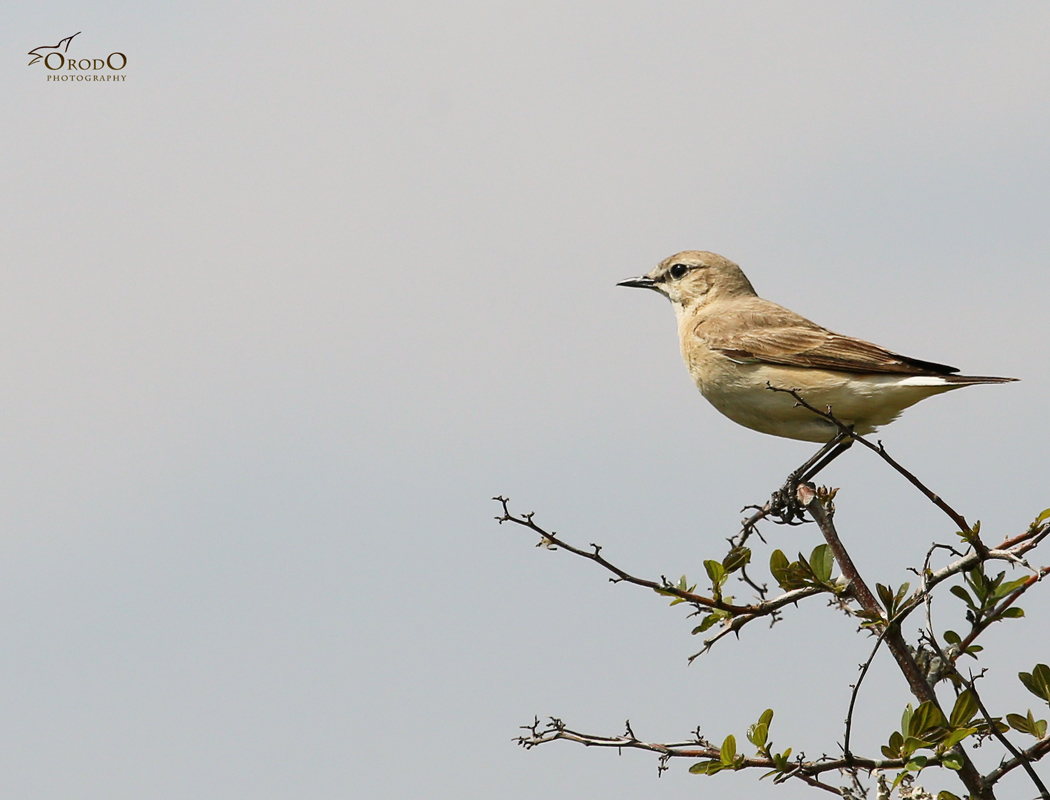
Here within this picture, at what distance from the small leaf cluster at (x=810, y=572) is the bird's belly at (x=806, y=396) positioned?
11.2ft

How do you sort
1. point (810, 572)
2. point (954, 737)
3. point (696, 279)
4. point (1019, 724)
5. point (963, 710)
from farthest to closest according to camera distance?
point (696, 279) < point (810, 572) < point (1019, 724) < point (963, 710) < point (954, 737)

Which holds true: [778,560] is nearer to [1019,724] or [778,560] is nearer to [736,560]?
[736,560]

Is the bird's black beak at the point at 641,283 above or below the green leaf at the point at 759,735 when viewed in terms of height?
above

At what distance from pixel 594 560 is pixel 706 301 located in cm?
736

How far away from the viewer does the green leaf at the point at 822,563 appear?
211 inches

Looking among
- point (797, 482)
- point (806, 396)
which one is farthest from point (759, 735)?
point (806, 396)

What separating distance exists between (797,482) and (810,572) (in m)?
1.88

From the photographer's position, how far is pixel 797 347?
32.4 feet

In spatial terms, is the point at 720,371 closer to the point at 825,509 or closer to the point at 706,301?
the point at 706,301

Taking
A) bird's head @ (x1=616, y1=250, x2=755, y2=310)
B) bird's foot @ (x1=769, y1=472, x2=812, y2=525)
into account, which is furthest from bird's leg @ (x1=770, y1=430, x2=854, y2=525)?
bird's head @ (x1=616, y1=250, x2=755, y2=310)

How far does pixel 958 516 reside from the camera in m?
4.84

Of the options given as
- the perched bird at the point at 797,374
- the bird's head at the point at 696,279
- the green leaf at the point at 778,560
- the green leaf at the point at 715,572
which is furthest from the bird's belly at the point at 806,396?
the green leaf at the point at 715,572

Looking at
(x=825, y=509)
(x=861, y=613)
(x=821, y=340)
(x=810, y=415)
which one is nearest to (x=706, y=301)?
(x=821, y=340)

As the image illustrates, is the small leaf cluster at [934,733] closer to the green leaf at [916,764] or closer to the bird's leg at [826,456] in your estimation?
the green leaf at [916,764]
